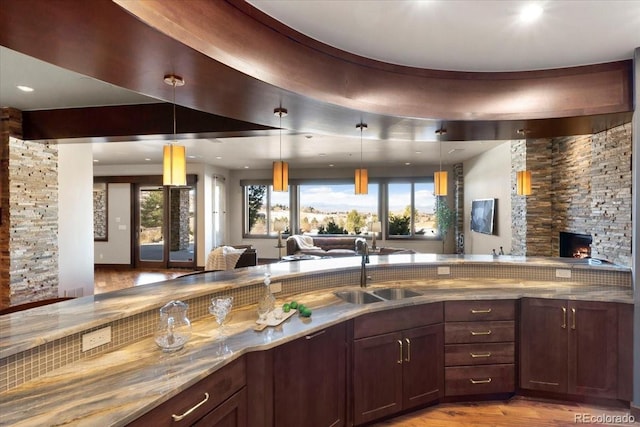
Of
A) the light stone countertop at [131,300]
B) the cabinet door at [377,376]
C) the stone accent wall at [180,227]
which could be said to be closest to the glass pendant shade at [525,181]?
the light stone countertop at [131,300]

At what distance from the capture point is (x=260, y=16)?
6.60ft

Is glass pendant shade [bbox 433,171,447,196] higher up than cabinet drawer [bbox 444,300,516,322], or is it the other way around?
glass pendant shade [bbox 433,171,447,196]

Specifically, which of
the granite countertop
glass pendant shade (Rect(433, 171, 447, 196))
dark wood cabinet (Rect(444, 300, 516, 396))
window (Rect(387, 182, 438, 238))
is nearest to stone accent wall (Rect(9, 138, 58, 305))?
the granite countertop

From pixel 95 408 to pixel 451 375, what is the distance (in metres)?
2.43

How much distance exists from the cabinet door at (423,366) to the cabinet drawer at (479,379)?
0.28 feet

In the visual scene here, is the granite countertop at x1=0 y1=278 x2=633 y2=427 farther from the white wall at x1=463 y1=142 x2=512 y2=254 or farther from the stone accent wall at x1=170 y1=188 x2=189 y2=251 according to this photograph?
the stone accent wall at x1=170 y1=188 x2=189 y2=251

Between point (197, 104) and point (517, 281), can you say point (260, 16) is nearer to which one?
point (197, 104)

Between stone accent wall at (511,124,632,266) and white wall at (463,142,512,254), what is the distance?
367mm

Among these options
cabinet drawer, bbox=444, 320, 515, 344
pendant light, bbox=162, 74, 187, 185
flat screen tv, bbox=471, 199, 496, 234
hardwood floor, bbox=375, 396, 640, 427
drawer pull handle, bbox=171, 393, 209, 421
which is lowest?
hardwood floor, bbox=375, 396, 640, 427

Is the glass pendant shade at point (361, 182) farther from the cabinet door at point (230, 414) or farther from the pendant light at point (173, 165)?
the cabinet door at point (230, 414)

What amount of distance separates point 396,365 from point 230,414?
1310 mm

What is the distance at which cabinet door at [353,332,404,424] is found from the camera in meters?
2.29

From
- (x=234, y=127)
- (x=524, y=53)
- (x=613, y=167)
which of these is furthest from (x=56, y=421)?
(x=613, y=167)

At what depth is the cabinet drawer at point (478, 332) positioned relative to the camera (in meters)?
2.65
